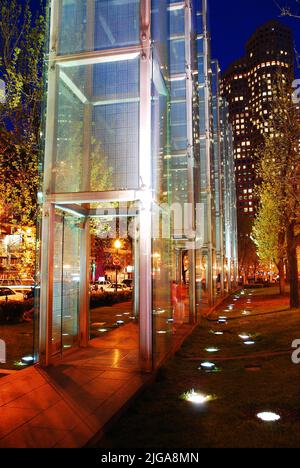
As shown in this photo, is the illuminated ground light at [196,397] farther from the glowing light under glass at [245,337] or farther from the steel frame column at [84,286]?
the glowing light under glass at [245,337]

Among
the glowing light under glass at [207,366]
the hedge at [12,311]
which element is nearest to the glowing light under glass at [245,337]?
the glowing light under glass at [207,366]

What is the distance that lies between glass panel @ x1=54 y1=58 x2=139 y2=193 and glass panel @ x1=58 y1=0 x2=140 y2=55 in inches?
17.9

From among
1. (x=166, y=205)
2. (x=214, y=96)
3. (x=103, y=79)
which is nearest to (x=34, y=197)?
(x=103, y=79)

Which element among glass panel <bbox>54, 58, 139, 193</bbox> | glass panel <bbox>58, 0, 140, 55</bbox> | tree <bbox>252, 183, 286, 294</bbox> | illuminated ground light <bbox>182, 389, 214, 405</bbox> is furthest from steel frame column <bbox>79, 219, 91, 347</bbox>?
tree <bbox>252, 183, 286, 294</bbox>

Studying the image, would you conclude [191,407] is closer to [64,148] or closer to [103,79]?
[64,148]

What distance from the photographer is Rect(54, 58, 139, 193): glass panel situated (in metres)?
7.25

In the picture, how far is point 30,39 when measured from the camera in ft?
42.4

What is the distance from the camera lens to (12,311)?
13.3 metres

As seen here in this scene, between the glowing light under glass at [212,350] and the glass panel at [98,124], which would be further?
the glowing light under glass at [212,350]

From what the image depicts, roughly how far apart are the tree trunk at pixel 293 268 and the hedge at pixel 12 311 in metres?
9.98

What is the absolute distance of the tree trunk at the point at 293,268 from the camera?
15180mm

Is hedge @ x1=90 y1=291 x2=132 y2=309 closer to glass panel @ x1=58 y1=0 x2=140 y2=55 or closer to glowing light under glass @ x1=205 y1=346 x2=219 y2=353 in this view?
glowing light under glass @ x1=205 y1=346 x2=219 y2=353

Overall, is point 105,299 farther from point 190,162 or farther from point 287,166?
point 287,166

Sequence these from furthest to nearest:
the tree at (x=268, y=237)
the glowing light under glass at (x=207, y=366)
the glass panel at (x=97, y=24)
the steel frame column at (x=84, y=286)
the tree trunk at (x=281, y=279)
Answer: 1. the tree trunk at (x=281, y=279)
2. the tree at (x=268, y=237)
3. the steel frame column at (x=84, y=286)
4. the glass panel at (x=97, y=24)
5. the glowing light under glass at (x=207, y=366)
